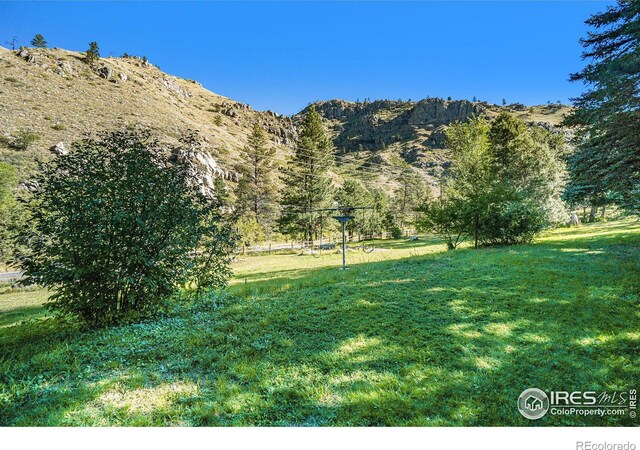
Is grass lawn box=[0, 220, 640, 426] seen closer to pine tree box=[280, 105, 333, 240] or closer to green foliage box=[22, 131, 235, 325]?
green foliage box=[22, 131, 235, 325]

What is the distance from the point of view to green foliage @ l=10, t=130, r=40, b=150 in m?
30.0

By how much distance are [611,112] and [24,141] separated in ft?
155

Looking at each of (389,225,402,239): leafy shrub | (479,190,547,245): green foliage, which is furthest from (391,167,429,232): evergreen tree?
(479,190,547,245): green foliage

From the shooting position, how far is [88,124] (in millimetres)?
39094

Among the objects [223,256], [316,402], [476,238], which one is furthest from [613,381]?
[476,238]

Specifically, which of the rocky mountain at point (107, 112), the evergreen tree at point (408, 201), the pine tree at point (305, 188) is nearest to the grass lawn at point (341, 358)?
the rocky mountain at point (107, 112)

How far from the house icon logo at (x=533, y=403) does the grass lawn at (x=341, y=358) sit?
6cm

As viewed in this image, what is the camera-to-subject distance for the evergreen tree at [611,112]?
7820 millimetres

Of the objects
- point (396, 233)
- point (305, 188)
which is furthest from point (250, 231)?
point (396, 233)

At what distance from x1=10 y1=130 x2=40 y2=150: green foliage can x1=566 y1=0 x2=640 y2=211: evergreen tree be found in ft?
151

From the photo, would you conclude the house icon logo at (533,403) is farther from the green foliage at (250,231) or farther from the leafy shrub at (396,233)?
the leafy shrub at (396,233)

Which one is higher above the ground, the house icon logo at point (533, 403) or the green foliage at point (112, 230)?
the green foliage at point (112, 230)

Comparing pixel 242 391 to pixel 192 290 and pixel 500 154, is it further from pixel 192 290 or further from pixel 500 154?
pixel 500 154

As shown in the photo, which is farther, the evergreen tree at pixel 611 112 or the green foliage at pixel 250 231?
the green foliage at pixel 250 231
